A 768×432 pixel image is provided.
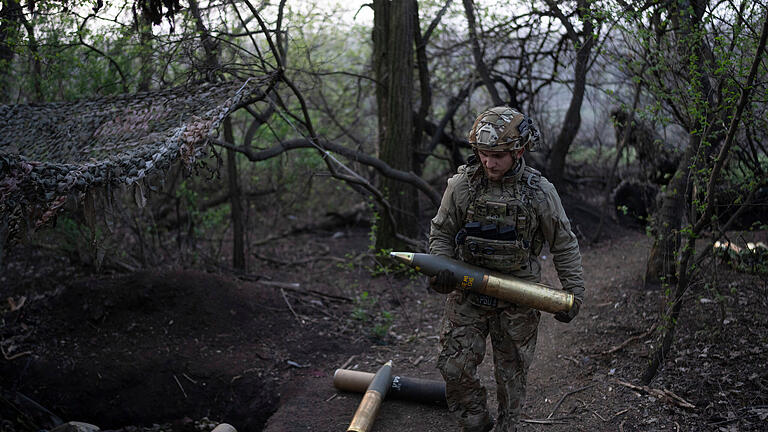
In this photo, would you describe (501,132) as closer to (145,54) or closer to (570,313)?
(570,313)

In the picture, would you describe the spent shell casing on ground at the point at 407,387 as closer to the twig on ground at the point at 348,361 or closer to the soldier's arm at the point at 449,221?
the twig on ground at the point at 348,361

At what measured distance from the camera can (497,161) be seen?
3.32 meters

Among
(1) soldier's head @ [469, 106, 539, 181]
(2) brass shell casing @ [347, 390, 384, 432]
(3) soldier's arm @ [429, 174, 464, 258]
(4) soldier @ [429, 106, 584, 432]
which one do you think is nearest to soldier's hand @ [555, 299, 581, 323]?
(4) soldier @ [429, 106, 584, 432]

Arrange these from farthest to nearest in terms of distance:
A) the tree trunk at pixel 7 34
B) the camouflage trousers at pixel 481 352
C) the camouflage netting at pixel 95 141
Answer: the tree trunk at pixel 7 34 → the camouflage netting at pixel 95 141 → the camouflage trousers at pixel 481 352

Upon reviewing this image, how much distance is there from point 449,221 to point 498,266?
1.32 ft

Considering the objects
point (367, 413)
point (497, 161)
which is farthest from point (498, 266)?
point (367, 413)

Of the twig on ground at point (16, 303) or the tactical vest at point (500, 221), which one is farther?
the twig on ground at point (16, 303)

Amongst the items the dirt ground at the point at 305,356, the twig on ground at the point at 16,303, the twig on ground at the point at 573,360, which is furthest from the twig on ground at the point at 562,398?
the twig on ground at the point at 16,303

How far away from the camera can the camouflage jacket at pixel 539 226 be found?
3.38 m

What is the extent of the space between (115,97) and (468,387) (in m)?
4.08

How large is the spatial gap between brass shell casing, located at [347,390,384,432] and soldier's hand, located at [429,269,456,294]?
1.23 metres

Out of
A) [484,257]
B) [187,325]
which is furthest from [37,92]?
[484,257]

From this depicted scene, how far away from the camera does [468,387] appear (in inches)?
141

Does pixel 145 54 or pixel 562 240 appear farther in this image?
pixel 145 54
